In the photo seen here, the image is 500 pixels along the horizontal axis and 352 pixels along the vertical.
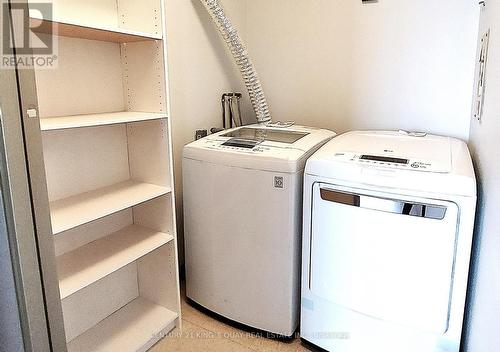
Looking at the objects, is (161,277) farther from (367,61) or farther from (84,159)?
(367,61)

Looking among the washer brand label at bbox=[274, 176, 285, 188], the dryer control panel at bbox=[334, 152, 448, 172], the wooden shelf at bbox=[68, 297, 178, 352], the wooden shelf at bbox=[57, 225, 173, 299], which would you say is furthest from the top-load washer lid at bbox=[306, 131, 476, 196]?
the wooden shelf at bbox=[68, 297, 178, 352]

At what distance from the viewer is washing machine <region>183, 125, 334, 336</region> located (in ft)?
5.51

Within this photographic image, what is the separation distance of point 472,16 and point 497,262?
1.44 metres

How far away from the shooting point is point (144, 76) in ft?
5.65

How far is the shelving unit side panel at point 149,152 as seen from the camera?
1745mm

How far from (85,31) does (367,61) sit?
1.58 m

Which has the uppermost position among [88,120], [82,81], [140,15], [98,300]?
[140,15]

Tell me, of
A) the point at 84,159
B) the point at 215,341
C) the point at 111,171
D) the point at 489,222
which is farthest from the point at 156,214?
the point at 489,222

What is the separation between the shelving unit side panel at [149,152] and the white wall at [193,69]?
334 mm

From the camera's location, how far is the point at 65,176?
1622mm

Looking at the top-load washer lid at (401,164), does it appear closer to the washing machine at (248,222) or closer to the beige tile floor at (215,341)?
the washing machine at (248,222)

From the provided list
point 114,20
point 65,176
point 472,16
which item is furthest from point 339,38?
point 65,176

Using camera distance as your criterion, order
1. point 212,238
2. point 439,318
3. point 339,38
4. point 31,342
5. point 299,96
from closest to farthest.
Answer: point 31,342 < point 439,318 < point 212,238 < point 339,38 < point 299,96

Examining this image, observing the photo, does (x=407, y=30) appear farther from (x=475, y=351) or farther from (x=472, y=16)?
(x=475, y=351)
